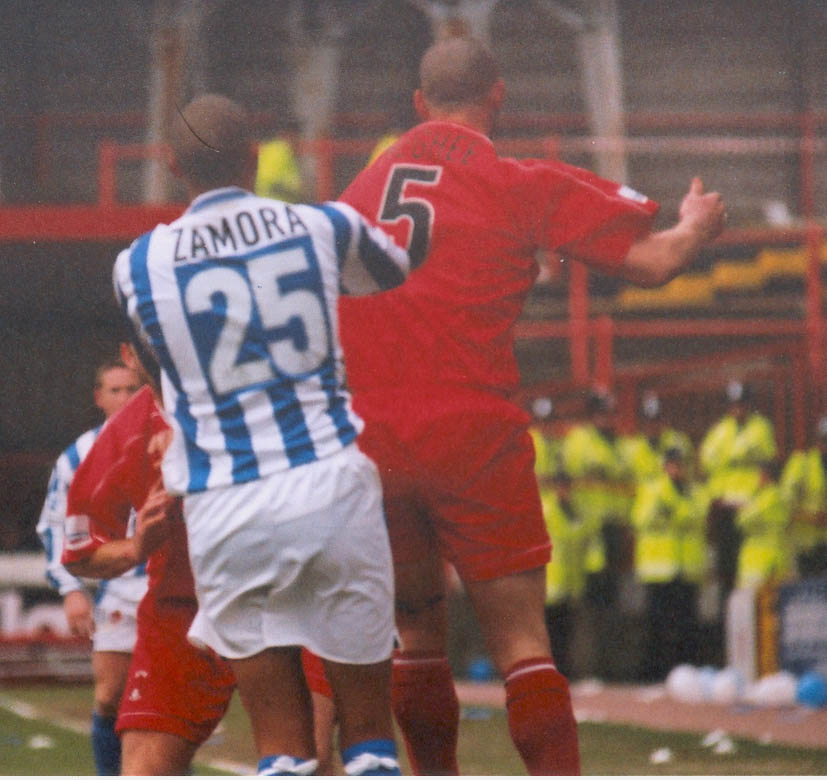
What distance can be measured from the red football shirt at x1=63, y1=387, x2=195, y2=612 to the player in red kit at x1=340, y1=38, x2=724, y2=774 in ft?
1.43

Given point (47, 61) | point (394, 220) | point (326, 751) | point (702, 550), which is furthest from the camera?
point (702, 550)

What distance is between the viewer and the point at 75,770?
5.91 meters

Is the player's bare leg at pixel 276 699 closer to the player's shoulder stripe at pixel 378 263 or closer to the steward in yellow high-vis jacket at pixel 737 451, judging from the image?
the player's shoulder stripe at pixel 378 263

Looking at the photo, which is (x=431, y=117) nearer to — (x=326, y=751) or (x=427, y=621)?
(x=427, y=621)

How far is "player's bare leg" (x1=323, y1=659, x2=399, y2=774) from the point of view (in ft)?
9.73

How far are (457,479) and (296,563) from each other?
2.20 ft

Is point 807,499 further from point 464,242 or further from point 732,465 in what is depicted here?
point 464,242

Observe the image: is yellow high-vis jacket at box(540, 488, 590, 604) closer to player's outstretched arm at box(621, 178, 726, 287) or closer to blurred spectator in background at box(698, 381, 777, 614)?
blurred spectator in background at box(698, 381, 777, 614)

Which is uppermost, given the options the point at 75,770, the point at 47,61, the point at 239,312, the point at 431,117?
the point at 47,61

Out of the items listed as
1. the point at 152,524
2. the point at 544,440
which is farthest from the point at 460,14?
the point at 544,440

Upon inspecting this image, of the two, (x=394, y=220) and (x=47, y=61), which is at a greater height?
(x=47, y=61)

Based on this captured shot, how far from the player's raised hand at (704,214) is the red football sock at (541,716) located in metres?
0.94

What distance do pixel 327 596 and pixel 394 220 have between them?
0.96 meters

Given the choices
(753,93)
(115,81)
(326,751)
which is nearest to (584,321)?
(753,93)
